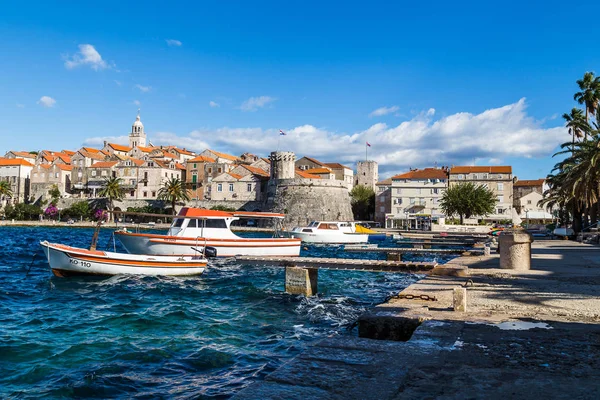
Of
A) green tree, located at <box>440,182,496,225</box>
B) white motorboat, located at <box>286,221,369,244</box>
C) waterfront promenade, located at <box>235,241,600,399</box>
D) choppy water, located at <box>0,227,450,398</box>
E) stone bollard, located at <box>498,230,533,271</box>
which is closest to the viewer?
waterfront promenade, located at <box>235,241,600,399</box>

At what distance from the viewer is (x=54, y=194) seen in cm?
8644

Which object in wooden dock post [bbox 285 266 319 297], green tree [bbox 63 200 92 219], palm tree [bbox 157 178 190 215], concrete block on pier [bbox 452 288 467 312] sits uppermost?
palm tree [bbox 157 178 190 215]

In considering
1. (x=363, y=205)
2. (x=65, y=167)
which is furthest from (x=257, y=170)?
(x=65, y=167)

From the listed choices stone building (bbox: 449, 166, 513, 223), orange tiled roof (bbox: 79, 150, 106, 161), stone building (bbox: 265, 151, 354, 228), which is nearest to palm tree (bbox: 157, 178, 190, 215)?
stone building (bbox: 265, 151, 354, 228)

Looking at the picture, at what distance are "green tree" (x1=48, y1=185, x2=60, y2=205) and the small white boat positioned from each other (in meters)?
73.7

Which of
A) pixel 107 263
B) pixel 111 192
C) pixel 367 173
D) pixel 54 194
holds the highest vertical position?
pixel 367 173

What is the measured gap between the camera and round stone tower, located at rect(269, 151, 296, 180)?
73000mm

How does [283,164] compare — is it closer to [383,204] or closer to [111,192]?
[383,204]

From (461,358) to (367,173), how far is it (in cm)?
9567

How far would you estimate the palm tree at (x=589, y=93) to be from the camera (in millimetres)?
47688

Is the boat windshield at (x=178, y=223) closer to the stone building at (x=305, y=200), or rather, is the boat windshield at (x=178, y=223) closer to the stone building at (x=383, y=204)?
the stone building at (x=305, y=200)

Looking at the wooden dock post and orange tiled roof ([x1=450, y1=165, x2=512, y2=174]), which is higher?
orange tiled roof ([x1=450, y1=165, x2=512, y2=174])

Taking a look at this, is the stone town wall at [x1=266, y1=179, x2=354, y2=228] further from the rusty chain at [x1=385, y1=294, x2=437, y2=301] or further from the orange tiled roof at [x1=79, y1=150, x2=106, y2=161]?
the rusty chain at [x1=385, y1=294, x2=437, y2=301]

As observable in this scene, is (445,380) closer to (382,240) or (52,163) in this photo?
(382,240)
